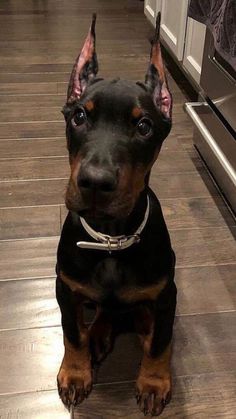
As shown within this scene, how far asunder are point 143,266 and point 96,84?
418 mm

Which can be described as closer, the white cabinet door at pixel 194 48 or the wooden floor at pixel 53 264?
the wooden floor at pixel 53 264

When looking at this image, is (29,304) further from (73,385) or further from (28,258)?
(73,385)

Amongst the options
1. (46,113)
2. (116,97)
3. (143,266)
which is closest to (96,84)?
(116,97)

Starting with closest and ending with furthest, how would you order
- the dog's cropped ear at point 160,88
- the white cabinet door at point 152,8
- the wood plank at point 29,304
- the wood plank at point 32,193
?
1. the dog's cropped ear at point 160,88
2. the wood plank at point 29,304
3. the wood plank at point 32,193
4. the white cabinet door at point 152,8

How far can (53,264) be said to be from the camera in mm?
1701

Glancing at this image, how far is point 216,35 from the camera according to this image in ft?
5.77

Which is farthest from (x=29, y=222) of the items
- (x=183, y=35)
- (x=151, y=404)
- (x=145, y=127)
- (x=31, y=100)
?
(x=183, y=35)

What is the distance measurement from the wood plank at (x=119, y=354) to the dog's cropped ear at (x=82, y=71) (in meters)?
0.70

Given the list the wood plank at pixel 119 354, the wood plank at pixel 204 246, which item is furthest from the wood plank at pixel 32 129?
the wood plank at pixel 119 354

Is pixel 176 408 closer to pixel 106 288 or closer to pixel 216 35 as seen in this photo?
pixel 106 288

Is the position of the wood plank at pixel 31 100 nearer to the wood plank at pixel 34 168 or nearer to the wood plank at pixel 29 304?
the wood plank at pixel 34 168

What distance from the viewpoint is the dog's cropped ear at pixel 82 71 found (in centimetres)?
113

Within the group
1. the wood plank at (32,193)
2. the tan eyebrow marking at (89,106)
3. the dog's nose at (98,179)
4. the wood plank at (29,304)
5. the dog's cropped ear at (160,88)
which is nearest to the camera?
the dog's nose at (98,179)

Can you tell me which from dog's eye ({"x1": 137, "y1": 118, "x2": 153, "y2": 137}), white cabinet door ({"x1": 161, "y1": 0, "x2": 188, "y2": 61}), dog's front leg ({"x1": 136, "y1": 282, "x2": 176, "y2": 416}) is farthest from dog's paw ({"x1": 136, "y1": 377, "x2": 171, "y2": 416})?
white cabinet door ({"x1": 161, "y1": 0, "x2": 188, "y2": 61})
